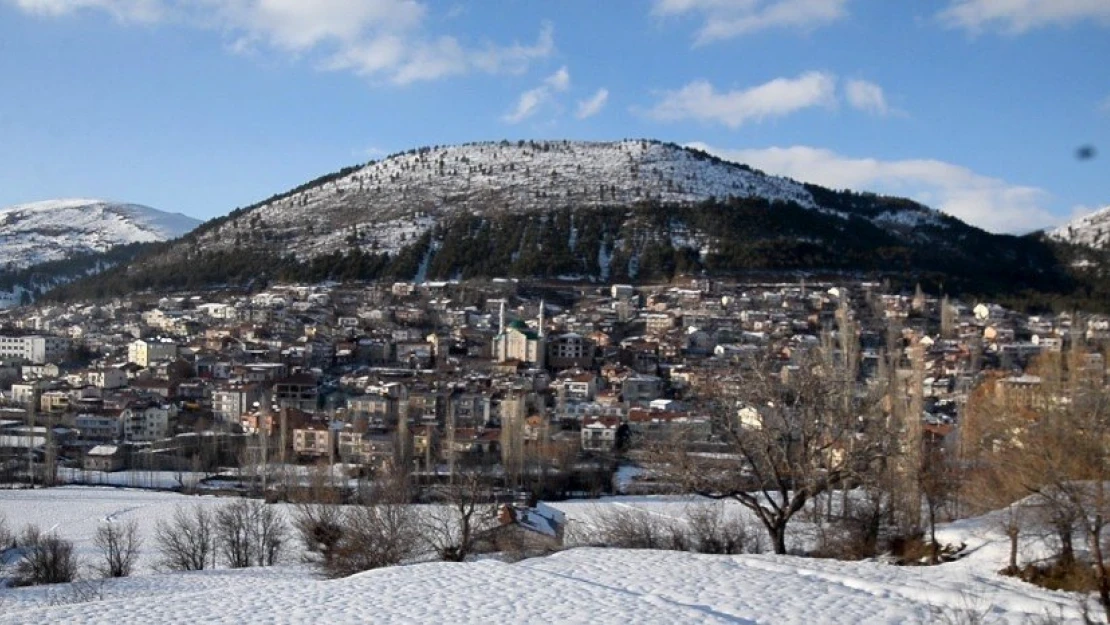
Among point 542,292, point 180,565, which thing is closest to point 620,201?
point 542,292

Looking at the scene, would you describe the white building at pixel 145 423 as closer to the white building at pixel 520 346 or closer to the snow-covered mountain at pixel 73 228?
the white building at pixel 520 346

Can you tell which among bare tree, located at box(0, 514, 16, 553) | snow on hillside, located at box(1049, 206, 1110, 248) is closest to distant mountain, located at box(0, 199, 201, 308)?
bare tree, located at box(0, 514, 16, 553)

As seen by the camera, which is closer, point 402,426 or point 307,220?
point 402,426

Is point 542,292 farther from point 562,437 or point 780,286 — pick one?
point 562,437

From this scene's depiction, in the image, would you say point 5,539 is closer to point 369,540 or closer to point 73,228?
point 369,540

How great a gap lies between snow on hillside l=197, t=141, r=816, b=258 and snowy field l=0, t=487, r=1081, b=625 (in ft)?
221

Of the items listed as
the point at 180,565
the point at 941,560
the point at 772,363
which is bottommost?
the point at 180,565

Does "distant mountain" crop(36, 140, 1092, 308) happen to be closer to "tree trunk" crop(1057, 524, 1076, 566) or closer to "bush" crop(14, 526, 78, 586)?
"bush" crop(14, 526, 78, 586)

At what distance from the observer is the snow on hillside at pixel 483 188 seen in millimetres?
82500

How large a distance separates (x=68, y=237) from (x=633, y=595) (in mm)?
153078

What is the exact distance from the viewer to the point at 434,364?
4584 cm

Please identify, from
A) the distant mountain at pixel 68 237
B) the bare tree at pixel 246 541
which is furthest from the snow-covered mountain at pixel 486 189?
the bare tree at pixel 246 541

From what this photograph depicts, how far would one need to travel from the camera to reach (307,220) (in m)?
86.8

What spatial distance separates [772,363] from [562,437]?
1912 centimetres
